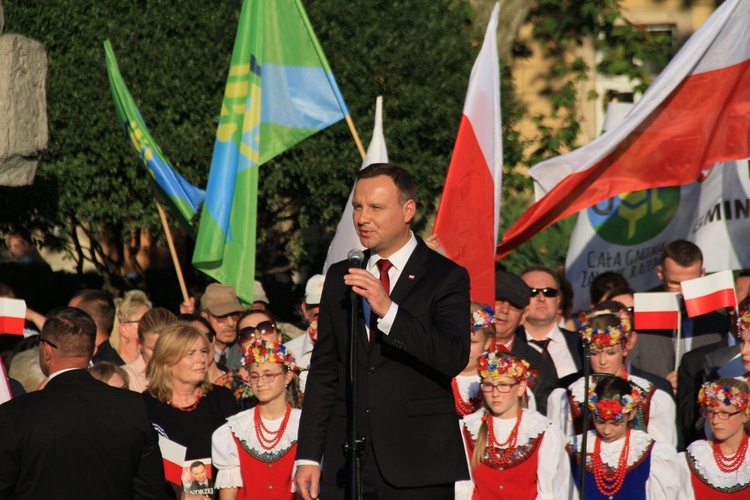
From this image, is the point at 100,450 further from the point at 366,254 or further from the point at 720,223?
the point at 720,223

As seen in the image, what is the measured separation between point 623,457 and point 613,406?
318 millimetres

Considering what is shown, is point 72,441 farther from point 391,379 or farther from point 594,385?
point 594,385

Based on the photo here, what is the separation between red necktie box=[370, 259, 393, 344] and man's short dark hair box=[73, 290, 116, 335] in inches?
153

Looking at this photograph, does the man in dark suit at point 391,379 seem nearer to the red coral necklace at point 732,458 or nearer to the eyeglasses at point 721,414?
the eyeglasses at point 721,414

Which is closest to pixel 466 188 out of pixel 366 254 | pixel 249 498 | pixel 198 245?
pixel 198 245

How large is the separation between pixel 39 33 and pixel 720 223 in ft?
23.3

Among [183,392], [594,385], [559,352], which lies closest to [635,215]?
[559,352]

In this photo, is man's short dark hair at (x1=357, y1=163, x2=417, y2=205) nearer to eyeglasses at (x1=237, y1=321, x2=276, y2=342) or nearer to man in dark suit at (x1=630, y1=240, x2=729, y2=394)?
eyeglasses at (x1=237, y1=321, x2=276, y2=342)

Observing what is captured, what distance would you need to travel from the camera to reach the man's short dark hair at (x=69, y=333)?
5.31 m

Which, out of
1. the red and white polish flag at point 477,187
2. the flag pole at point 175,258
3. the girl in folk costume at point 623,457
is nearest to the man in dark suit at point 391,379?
the girl in folk costume at point 623,457

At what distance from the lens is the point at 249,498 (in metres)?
7.01

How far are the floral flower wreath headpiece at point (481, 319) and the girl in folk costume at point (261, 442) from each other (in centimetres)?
107

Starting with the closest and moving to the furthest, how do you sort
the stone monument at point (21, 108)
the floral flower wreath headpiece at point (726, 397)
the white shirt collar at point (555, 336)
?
the stone monument at point (21, 108)
the floral flower wreath headpiece at point (726, 397)
the white shirt collar at point (555, 336)

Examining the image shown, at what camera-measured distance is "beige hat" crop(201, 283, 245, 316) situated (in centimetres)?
960
